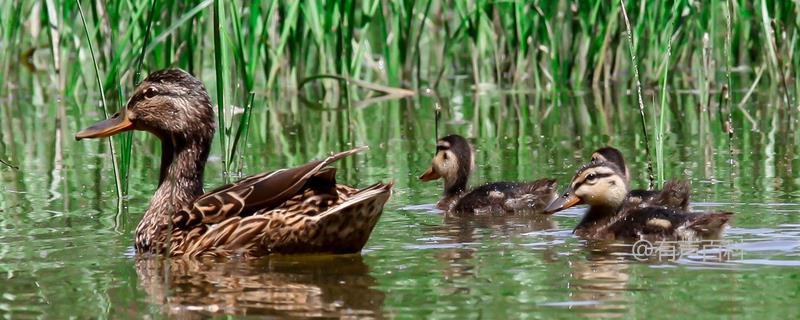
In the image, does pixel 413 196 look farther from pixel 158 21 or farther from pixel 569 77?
pixel 569 77

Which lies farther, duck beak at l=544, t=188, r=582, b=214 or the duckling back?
the duckling back

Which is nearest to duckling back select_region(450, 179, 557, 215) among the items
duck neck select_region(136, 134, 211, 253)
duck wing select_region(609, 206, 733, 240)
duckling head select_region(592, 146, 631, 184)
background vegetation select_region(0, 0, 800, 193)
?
duckling head select_region(592, 146, 631, 184)

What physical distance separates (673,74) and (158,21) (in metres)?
4.71

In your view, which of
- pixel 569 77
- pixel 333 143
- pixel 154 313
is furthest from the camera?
pixel 569 77

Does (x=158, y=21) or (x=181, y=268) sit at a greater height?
(x=158, y=21)

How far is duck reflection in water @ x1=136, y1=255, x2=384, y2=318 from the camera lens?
5159 mm

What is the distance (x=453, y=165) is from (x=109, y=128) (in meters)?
2.33

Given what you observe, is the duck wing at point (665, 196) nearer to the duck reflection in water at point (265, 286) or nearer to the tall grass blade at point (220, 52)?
the duck reflection in water at point (265, 286)

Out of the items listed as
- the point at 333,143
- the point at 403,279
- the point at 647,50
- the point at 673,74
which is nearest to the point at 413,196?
the point at 333,143

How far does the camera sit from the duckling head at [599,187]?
7.39 meters

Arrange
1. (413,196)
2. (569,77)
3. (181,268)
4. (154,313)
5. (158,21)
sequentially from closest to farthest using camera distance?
(154,313), (181,268), (413,196), (158,21), (569,77)

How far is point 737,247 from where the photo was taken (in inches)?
245

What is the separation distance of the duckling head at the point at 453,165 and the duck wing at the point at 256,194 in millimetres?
2280

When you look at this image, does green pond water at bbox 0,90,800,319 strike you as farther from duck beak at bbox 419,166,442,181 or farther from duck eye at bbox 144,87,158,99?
duck eye at bbox 144,87,158,99
